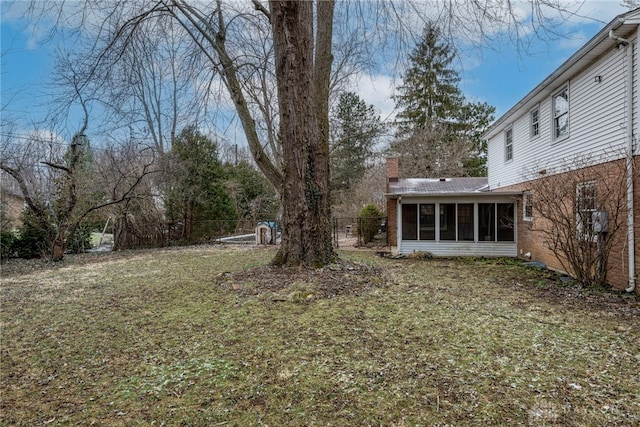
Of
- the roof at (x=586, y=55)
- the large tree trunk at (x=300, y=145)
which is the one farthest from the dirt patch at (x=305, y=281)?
the roof at (x=586, y=55)

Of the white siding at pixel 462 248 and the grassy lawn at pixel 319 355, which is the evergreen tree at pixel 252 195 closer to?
the white siding at pixel 462 248

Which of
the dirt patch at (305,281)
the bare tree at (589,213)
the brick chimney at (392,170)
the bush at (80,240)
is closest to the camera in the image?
the dirt patch at (305,281)

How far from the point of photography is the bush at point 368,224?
51.2ft

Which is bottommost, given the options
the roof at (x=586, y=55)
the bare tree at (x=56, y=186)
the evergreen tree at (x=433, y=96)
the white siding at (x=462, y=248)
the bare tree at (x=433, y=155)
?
the white siding at (x=462, y=248)

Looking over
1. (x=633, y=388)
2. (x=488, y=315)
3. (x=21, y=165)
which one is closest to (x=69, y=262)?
(x=21, y=165)

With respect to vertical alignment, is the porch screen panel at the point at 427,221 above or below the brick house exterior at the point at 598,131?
below

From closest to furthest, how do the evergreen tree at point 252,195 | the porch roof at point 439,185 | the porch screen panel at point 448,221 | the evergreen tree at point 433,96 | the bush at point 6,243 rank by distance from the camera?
the bush at point 6,243
the porch screen panel at point 448,221
the porch roof at point 439,185
the evergreen tree at point 252,195
the evergreen tree at point 433,96

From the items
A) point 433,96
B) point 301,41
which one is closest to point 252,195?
point 433,96

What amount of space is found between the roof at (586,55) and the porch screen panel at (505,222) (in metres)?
3.11

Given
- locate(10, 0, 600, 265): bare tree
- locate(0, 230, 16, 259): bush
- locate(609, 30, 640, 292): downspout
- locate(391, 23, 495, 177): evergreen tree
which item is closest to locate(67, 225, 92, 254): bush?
locate(0, 230, 16, 259): bush

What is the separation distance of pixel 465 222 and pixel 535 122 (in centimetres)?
363

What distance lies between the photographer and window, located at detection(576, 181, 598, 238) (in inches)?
259

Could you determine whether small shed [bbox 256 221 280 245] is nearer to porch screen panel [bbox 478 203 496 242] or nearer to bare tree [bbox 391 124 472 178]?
porch screen panel [bbox 478 203 496 242]

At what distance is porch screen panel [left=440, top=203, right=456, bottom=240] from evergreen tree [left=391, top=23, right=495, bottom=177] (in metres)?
11.6
